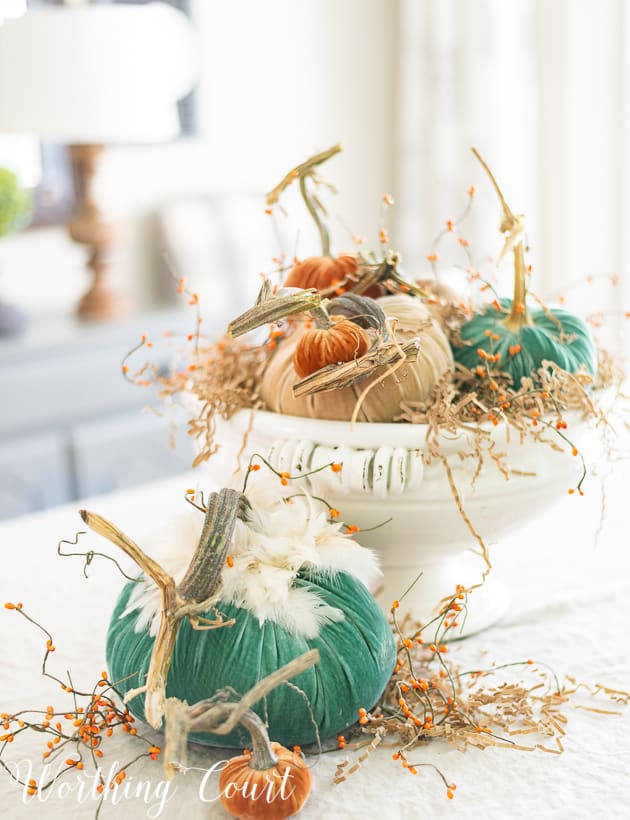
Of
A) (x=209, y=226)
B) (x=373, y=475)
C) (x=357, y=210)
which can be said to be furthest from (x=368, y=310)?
(x=357, y=210)

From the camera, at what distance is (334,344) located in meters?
0.65

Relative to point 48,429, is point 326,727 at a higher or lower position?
higher

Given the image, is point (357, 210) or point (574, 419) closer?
point (574, 419)

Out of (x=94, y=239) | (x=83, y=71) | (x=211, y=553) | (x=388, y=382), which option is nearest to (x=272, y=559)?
(x=211, y=553)

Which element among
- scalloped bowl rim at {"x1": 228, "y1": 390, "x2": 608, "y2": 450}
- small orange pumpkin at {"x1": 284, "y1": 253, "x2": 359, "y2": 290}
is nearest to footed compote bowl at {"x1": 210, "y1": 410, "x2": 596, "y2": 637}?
scalloped bowl rim at {"x1": 228, "y1": 390, "x2": 608, "y2": 450}

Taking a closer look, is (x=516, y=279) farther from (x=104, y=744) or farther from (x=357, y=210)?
(x=357, y=210)

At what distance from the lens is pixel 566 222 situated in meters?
2.87

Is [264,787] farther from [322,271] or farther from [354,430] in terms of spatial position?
[322,271]

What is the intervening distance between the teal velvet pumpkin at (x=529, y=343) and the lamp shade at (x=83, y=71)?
4.93 feet

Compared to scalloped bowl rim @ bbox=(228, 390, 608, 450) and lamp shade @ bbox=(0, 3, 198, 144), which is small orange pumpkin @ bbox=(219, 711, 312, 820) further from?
lamp shade @ bbox=(0, 3, 198, 144)

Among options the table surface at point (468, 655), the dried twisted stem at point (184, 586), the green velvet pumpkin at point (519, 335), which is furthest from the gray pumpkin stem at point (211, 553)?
the green velvet pumpkin at point (519, 335)

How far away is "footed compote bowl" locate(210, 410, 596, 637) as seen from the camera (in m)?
0.67

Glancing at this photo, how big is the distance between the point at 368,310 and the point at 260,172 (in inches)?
93.7

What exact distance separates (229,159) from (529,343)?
2.29m
